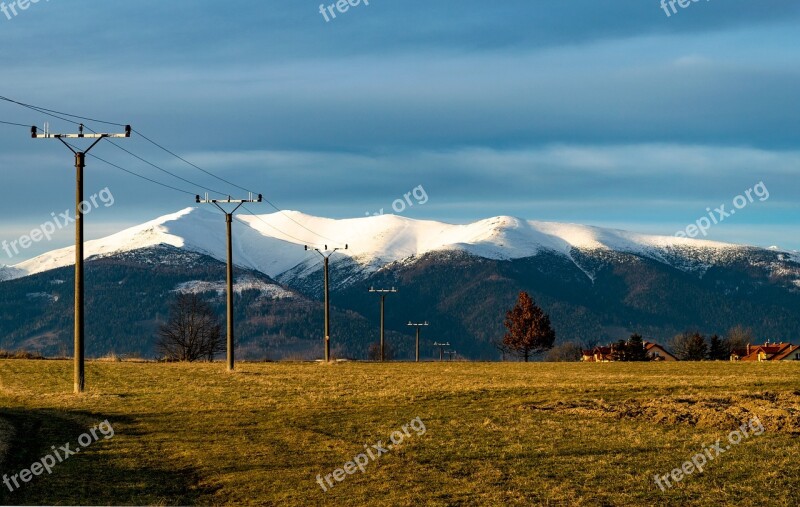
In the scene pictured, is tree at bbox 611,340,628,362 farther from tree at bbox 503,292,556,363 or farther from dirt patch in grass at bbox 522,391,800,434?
dirt patch in grass at bbox 522,391,800,434

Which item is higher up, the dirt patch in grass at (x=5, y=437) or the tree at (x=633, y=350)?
the tree at (x=633, y=350)

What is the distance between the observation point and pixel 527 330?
12362cm

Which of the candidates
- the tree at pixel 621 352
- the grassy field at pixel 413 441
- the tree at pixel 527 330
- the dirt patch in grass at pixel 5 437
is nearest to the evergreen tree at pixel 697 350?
the tree at pixel 621 352

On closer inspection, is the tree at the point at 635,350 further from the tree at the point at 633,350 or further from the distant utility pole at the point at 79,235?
the distant utility pole at the point at 79,235

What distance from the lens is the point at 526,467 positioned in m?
23.5

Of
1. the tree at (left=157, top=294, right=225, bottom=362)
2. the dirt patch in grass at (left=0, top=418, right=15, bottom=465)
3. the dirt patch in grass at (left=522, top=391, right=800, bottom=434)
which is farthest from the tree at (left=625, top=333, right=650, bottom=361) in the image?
the dirt patch in grass at (left=0, top=418, right=15, bottom=465)

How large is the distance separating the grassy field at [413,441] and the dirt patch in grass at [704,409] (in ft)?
0.30

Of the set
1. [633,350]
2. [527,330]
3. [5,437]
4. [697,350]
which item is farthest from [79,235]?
[697,350]

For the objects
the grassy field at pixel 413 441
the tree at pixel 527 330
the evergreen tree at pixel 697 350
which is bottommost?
the grassy field at pixel 413 441

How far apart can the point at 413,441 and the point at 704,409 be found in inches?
416

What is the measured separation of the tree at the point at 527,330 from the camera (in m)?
122

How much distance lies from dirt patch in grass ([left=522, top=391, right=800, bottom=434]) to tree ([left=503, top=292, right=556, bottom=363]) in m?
81.3

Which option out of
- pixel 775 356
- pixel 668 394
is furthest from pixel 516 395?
pixel 775 356

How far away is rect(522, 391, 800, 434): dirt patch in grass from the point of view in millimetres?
30920
